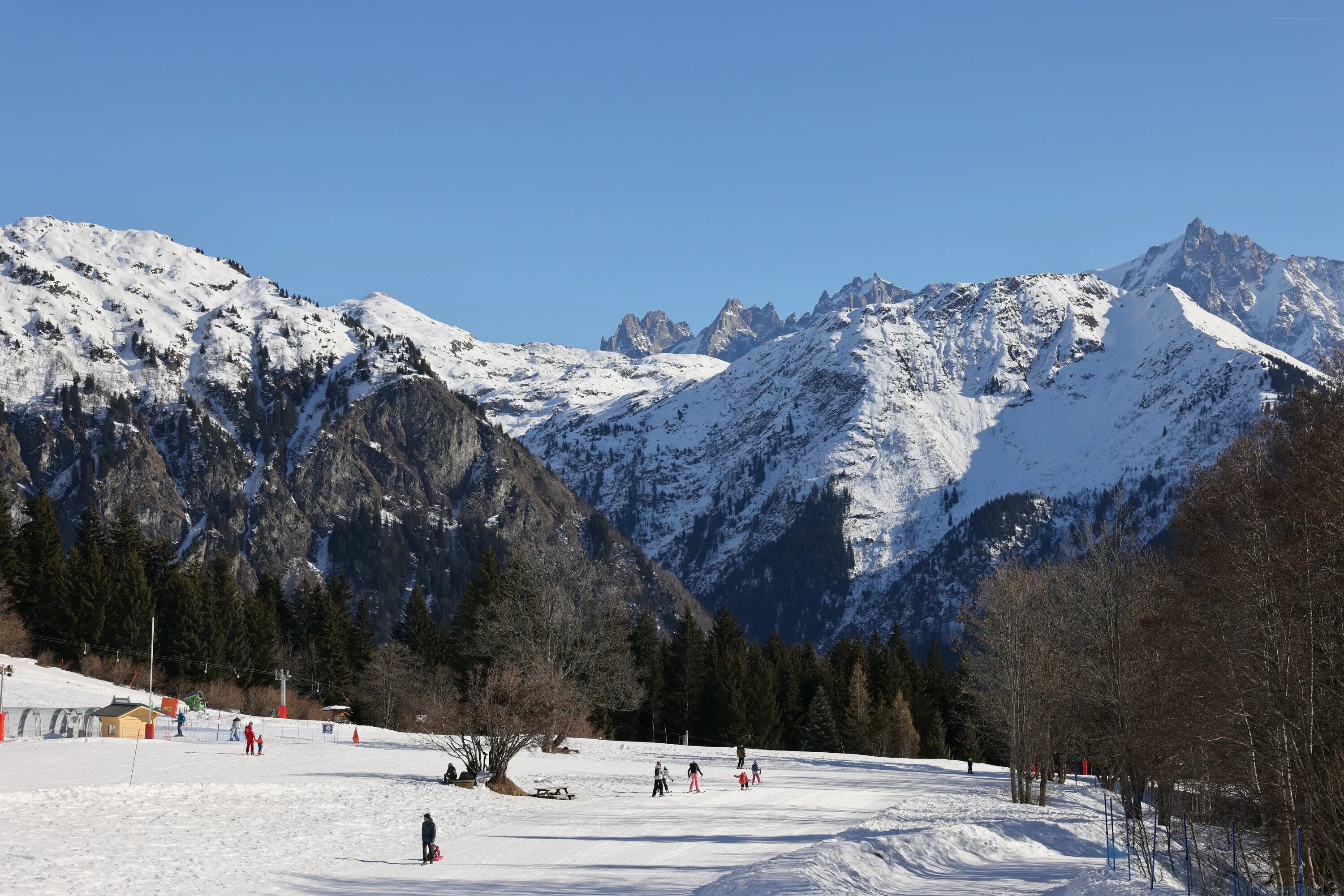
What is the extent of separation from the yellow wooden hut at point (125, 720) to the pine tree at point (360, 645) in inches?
1616

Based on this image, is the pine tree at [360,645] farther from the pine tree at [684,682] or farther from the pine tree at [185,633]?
the pine tree at [684,682]

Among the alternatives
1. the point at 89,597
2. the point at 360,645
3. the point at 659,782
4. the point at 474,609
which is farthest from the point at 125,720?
the point at 360,645

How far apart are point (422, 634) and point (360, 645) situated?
639 cm

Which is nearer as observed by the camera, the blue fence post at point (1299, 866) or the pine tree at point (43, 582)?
the blue fence post at point (1299, 866)

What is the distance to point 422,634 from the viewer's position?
11181 cm

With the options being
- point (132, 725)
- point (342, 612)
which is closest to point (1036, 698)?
point (132, 725)

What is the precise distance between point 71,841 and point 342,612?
3196 inches

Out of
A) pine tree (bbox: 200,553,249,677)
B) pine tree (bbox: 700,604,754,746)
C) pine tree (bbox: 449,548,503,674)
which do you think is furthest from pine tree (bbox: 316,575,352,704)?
pine tree (bbox: 700,604,754,746)

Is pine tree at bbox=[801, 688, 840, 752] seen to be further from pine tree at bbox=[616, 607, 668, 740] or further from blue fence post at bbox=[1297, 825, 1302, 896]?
blue fence post at bbox=[1297, 825, 1302, 896]

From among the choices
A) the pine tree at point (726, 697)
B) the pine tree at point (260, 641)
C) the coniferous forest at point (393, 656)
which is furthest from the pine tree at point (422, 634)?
the pine tree at point (726, 697)

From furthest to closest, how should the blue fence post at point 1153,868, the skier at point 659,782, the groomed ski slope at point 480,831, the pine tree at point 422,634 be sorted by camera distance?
the pine tree at point 422,634, the skier at point 659,782, the blue fence post at point 1153,868, the groomed ski slope at point 480,831

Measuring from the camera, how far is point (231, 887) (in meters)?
30.8

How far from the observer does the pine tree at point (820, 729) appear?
4250 inches

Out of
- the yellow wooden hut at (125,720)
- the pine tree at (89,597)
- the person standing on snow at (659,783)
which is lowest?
the person standing on snow at (659,783)
